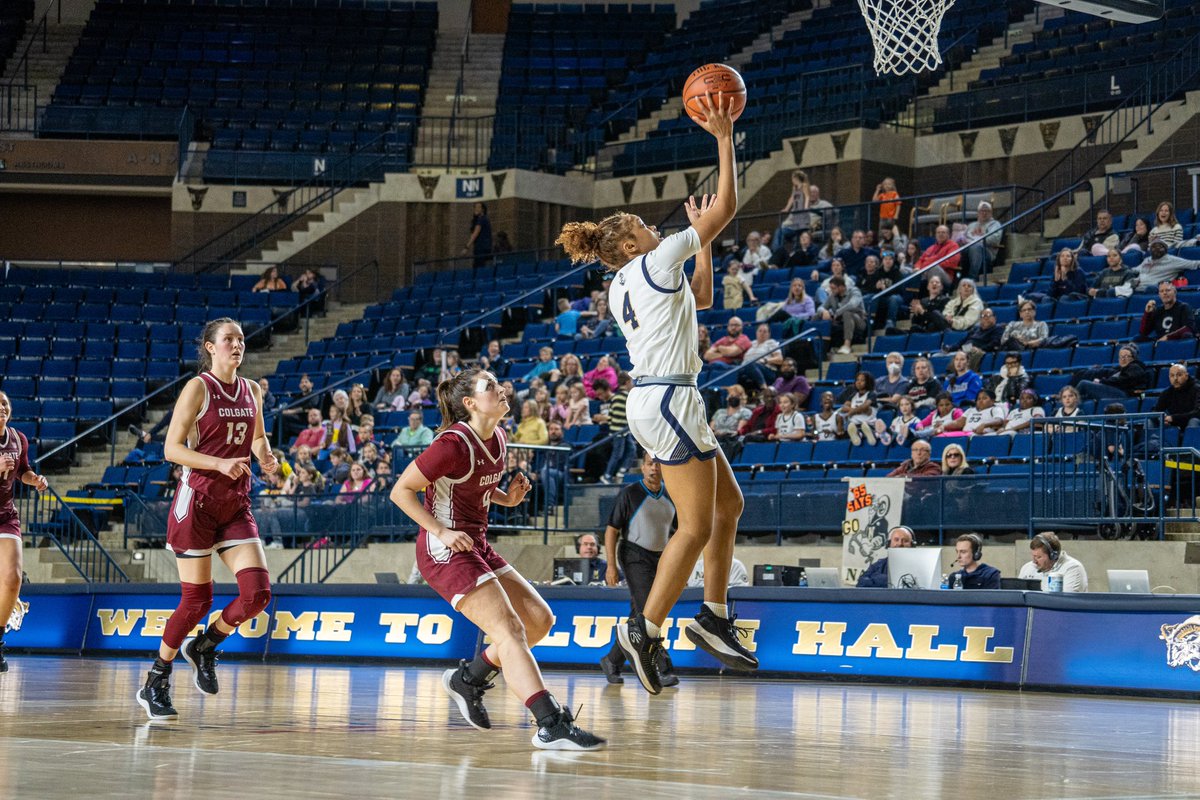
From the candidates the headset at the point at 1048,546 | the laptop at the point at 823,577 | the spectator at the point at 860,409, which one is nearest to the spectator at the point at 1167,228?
the spectator at the point at 860,409

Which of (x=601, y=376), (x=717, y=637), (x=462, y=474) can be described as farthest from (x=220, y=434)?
(x=601, y=376)

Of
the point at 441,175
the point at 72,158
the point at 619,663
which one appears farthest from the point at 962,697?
the point at 72,158

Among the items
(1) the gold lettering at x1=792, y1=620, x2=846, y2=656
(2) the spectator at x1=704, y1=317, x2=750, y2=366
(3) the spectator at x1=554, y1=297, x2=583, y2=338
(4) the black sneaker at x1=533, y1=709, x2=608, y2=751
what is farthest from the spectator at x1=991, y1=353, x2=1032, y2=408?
(4) the black sneaker at x1=533, y1=709, x2=608, y2=751

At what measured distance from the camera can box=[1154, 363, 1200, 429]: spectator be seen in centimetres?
1412

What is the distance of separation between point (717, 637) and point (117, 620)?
927cm

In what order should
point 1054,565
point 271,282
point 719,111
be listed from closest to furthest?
point 719,111, point 1054,565, point 271,282

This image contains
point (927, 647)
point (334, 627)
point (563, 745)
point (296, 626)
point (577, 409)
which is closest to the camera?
point (563, 745)

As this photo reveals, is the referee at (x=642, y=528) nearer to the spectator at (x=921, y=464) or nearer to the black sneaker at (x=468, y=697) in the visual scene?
the black sneaker at (x=468, y=697)

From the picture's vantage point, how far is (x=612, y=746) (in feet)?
21.9

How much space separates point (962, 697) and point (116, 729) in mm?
5430

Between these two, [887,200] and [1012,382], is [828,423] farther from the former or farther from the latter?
[887,200]

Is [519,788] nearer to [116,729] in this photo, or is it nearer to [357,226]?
[116,729]

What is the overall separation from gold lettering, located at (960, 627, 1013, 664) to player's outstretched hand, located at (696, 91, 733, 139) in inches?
211

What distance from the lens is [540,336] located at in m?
23.6
